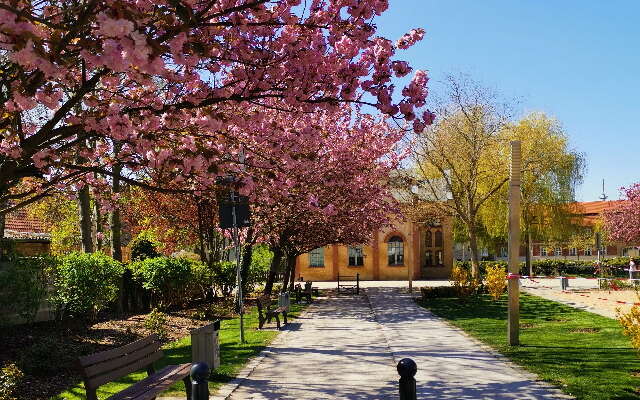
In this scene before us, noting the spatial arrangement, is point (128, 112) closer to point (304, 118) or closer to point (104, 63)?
point (104, 63)

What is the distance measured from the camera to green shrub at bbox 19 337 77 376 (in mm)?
8797

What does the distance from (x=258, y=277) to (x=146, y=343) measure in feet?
82.0

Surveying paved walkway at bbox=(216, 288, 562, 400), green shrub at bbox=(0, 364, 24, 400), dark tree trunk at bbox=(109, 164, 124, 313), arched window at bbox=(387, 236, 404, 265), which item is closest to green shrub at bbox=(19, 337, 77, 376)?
green shrub at bbox=(0, 364, 24, 400)

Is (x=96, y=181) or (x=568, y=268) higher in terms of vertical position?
(x=96, y=181)

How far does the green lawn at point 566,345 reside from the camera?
302 inches

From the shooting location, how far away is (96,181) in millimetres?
10461

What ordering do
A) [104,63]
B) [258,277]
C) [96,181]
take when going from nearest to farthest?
[104,63], [96,181], [258,277]

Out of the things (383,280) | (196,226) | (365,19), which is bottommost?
(383,280)

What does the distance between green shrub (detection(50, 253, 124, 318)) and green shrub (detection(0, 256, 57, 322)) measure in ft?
1.25

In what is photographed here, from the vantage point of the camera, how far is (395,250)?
4525cm

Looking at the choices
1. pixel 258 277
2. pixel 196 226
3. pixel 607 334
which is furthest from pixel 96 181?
pixel 258 277

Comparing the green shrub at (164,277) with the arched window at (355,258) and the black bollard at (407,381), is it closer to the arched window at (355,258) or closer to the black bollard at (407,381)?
the black bollard at (407,381)

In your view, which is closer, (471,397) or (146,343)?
(146,343)

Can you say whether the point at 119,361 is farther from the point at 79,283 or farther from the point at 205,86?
the point at 79,283
